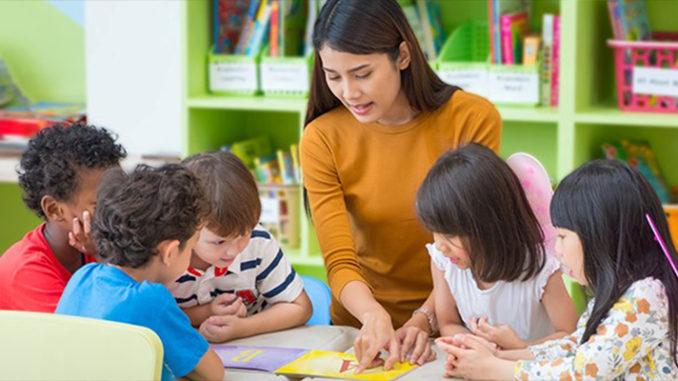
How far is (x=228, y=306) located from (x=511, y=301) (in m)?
0.49

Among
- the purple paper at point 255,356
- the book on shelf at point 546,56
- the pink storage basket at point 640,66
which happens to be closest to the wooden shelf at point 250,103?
the book on shelf at point 546,56

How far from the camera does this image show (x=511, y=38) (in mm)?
2719

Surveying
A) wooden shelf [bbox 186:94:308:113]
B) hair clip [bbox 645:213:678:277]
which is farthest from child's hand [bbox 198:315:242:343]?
wooden shelf [bbox 186:94:308:113]

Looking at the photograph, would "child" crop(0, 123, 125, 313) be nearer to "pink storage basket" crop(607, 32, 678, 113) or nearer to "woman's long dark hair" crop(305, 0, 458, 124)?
"woman's long dark hair" crop(305, 0, 458, 124)

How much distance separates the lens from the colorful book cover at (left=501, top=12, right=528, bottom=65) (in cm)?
271

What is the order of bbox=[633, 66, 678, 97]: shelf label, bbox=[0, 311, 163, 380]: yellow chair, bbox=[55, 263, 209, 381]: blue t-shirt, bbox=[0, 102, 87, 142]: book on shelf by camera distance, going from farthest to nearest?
bbox=[0, 102, 87, 142]: book on shelf
bbox=[633, 66, 678, 97]: shelf label
bbox=[55, 263, 209, 381]: blue t-shirt
bbox=[0, 311, 163, 380]: yellow chair

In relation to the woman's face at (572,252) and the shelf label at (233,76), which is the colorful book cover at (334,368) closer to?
the woman's face at (572,252)

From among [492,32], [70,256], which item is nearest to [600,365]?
[70,256]

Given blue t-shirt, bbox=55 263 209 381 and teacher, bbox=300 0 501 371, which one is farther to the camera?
teacher, bbox=300 0 501 371

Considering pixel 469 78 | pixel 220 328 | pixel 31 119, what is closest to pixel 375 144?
pixel 220 328

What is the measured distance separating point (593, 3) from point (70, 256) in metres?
1.64

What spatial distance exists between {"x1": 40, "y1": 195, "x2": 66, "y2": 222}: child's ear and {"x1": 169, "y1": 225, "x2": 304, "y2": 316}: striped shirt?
229 millimetres

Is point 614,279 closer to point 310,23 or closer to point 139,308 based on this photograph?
point 139,308

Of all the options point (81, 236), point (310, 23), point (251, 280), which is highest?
point (310, 23)
